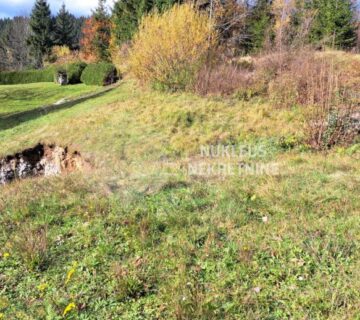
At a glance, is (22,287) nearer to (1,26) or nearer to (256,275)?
(256,275)

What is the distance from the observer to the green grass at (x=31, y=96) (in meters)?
17.8

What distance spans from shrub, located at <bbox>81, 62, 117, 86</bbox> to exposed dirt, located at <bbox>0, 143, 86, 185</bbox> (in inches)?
519

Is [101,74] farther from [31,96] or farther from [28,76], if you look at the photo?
[28,76]

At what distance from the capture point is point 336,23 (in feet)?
68.0

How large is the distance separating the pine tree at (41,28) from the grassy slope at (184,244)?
38.2 m

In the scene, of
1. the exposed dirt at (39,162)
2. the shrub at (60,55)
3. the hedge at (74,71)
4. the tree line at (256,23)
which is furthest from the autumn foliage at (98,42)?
the exposed dirt at (39,162)

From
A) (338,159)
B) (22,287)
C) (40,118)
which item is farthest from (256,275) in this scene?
(40,118)

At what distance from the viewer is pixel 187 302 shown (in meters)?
2.54

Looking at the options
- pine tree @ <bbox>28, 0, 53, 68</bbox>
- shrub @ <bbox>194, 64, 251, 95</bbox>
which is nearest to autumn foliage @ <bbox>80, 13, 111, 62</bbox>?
pine tree @ <bbox>28, 0, 53, 68</bbox>

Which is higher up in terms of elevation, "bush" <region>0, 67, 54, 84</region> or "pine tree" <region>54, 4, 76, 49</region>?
"pine tree" <region>54, 4, 76, 49</region>

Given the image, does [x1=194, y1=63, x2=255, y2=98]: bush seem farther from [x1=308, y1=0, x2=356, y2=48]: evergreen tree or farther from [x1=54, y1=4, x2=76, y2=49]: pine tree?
[x1=54, y1=4, x2=76, y2=49]: pine tree

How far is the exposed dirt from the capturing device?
8.99 metres

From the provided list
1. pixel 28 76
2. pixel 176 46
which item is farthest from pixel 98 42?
pixel 176 46

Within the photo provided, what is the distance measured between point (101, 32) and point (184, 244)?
3222 centimetres
